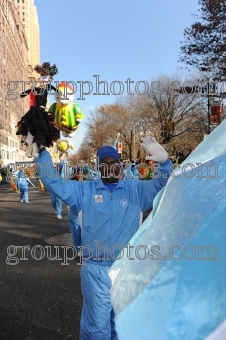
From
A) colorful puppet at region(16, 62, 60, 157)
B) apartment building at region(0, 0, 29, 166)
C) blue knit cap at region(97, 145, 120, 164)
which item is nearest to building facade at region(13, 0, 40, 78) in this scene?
→ apartment building at region(0, 0, 29, 166)

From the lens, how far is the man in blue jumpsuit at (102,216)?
276cm

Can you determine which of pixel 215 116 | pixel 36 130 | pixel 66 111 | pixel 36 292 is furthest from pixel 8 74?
pixel 36 130

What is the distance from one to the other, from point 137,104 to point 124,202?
97.9 feet

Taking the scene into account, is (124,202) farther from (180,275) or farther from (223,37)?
(223,37)

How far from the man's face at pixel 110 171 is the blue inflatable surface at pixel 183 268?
5.17 ft

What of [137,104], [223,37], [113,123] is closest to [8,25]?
[113,123]

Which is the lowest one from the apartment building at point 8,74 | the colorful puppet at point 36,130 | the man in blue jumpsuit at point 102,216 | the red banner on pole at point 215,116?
the man in blue jumpsuit at point 102,216

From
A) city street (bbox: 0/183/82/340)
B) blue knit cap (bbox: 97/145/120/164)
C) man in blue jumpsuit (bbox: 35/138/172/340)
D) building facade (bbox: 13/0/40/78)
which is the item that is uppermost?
building facade (bbox: 13/0/40/78)

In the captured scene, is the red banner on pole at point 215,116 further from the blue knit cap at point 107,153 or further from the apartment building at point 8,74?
the apartment building at point 8,74

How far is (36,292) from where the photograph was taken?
4684mm

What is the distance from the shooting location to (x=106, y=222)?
2.86 m

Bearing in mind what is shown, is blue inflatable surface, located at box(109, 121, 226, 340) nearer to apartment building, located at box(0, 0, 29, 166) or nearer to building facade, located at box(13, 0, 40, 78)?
apartment building, located at box(0, 0, 29, 166)

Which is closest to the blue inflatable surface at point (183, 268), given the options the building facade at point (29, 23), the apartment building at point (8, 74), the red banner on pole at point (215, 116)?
the red banner on pole at point (215, 116)

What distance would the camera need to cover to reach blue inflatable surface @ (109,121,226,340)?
1.04m
